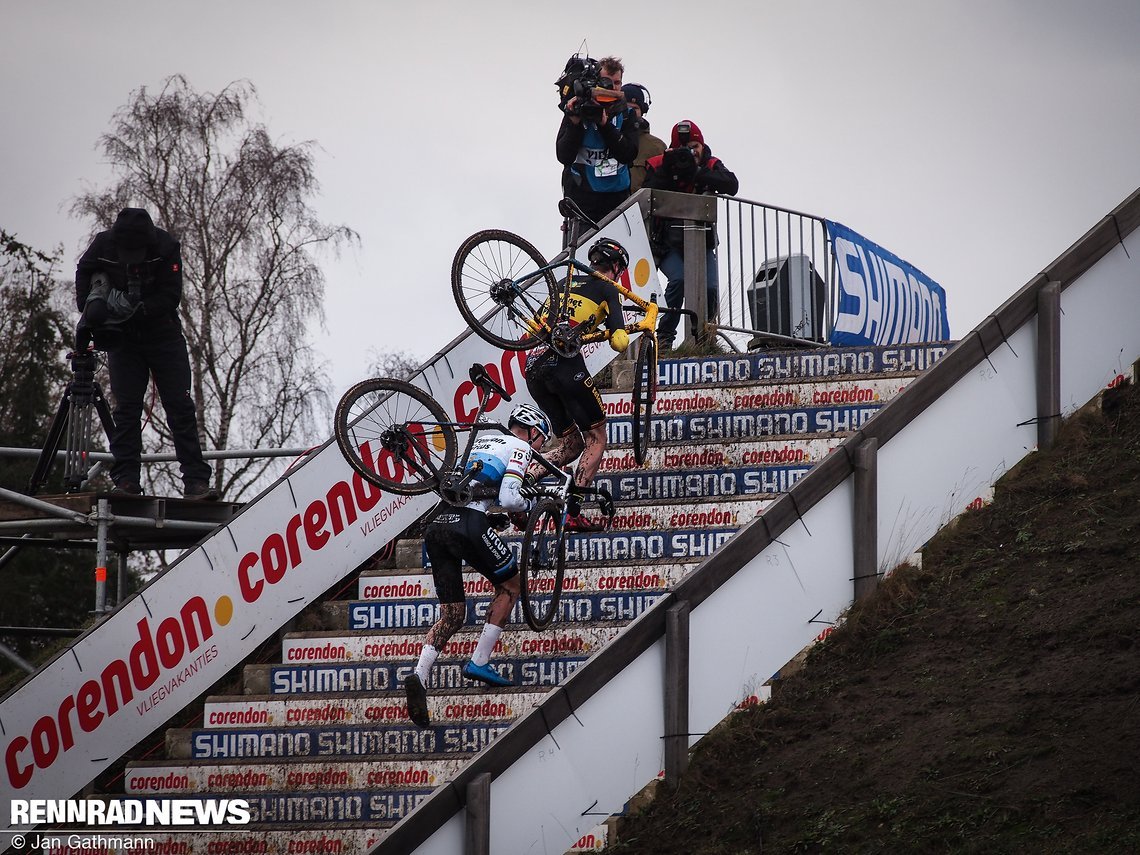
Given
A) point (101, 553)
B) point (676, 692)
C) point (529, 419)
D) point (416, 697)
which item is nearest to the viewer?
point (676, 692)

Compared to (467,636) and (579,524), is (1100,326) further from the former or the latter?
(467,636)

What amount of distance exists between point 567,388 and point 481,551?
6.67 ft

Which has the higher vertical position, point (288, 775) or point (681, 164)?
point (681, 164)

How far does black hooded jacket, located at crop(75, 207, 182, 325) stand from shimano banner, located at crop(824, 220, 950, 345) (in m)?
6.55

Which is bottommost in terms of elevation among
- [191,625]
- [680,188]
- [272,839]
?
[272,839]

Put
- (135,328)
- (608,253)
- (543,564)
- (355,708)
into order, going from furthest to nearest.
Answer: (135,328) < (608,253) < (543,564) < (355,708)

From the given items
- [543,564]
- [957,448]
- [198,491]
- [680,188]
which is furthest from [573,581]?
[680,188]

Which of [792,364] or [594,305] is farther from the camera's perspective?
[792,364]

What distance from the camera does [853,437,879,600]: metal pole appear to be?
9.36 metres

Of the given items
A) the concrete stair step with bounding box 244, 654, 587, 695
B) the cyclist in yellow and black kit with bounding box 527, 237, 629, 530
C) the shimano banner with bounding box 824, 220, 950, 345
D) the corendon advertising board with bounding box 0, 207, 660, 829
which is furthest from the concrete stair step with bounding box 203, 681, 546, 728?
the shimano banner with bounding box 824, 220, 950, 345

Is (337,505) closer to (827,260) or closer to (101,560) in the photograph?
(101,560)

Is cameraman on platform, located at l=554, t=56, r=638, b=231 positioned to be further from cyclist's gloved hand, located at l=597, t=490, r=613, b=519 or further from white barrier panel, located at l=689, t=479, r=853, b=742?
white barrier panel, located at l=689, t=479, r=853, b=742

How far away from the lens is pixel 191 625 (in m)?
11.8
